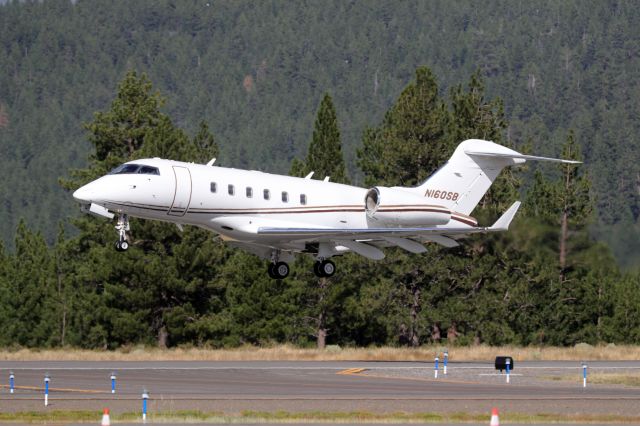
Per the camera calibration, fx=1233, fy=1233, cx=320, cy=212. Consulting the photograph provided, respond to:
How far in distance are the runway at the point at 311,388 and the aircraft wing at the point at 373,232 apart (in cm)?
Answer: 387

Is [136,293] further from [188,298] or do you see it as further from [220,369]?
[220,369]

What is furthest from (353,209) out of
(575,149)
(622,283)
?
(622,283)

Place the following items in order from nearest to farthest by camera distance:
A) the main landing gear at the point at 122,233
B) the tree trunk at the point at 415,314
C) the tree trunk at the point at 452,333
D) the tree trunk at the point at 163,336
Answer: the main landing gear at the point at 122,233, the tree trunk at the point at 163,336, the tree trunk at the point at 415,314, the tree trunk at the point at 452,333

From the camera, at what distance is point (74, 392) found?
28.6 metres

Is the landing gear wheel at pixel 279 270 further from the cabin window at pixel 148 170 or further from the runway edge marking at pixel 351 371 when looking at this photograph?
the cabin window at pixel 148 170

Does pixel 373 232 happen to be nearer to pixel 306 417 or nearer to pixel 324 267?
pixel 324 267

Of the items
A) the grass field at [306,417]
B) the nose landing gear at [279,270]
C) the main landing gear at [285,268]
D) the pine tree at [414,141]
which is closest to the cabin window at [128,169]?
the main landing gear at [285,268]

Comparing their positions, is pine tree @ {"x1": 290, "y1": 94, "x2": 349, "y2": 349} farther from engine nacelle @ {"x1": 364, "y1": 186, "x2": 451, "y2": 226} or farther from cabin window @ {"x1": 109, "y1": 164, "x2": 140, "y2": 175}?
cabin window @ {"x1": 109, "y1": 164, "x2": 140, "y2": 175}

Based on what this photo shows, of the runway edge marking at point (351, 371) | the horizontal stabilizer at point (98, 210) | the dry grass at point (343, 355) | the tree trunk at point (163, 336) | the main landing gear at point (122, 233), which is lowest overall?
the runway edge marking at point (351, 371)

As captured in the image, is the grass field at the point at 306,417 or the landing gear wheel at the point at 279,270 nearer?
the grass field at the point at 306,417

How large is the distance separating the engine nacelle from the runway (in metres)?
4.44

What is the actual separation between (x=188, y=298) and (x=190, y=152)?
274 inches

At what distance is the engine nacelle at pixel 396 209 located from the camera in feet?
125

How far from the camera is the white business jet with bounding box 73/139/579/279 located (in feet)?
113
